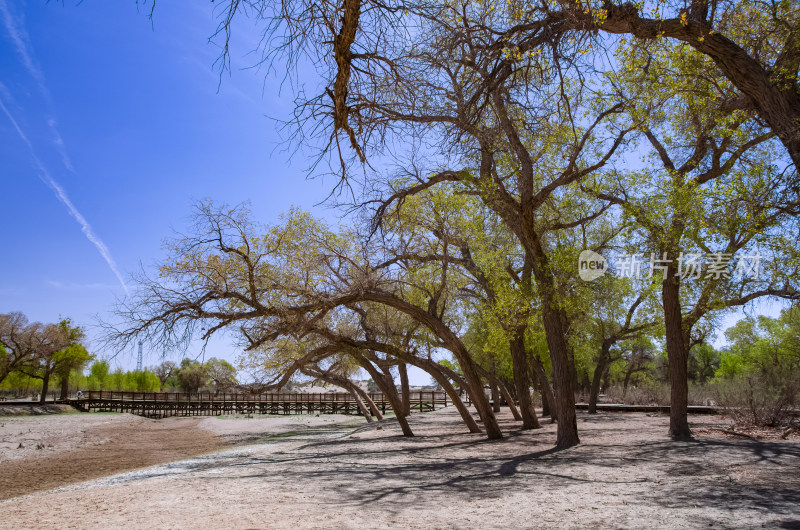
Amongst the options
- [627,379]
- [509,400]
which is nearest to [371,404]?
[509,400]

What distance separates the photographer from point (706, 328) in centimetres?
1602

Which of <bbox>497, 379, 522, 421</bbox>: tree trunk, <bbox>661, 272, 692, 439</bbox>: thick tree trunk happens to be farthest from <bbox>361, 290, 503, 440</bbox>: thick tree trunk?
<bbox>497, 379, 522, 421</bbox>: tree trunk

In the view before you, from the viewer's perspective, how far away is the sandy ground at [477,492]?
16.4ft

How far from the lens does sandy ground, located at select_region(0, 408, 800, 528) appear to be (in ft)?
16.4

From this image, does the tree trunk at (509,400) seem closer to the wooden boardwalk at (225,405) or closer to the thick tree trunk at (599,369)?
the thick tree trunk at (599,369)

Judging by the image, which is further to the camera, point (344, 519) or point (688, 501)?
point (688, 501)

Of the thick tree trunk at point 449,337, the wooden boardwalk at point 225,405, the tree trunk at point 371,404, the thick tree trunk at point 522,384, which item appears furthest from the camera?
the wooden boardwalk at point 225,405

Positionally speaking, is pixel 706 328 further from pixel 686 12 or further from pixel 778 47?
pixel 686 12

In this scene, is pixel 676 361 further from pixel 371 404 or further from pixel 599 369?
pixel 371 404

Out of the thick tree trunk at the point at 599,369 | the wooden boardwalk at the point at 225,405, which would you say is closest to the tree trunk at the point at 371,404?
the thick tree trunk at the point at 599,369

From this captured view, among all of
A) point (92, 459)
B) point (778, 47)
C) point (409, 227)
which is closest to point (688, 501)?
point (778, 47)

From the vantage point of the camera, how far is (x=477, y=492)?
6.54m

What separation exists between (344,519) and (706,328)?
48.9ft

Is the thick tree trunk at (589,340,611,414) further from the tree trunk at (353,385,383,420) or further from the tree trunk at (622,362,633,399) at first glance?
the tree trunk at (353,385,383,420)
